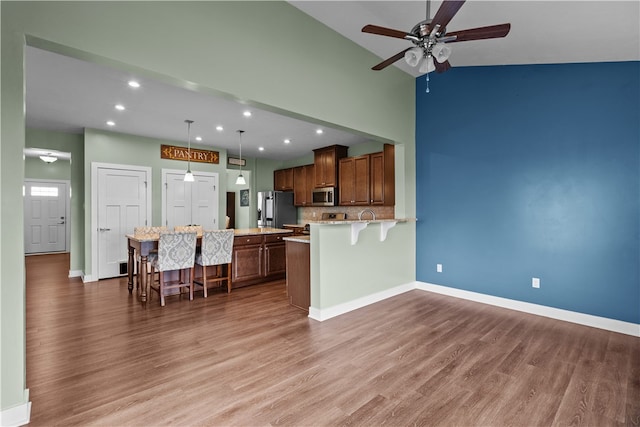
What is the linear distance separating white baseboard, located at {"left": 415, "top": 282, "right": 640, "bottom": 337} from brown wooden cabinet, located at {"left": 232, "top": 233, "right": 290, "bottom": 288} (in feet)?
8.37

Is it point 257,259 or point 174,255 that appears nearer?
point 174,255

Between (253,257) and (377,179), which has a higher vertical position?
(377,179)

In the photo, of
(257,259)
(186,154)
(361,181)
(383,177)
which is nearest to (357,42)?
(383,177)

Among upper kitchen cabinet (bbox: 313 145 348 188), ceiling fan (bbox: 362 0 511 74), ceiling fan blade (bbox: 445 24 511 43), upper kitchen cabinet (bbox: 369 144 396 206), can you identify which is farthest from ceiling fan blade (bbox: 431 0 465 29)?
upper kitchen cabinet (bbox: 313 145 348 188)

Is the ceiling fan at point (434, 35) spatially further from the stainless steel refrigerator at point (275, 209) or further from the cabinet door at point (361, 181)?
the stainless steel refrigerator at point (275, 209)

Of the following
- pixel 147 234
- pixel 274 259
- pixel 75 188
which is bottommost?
pixel 274 259

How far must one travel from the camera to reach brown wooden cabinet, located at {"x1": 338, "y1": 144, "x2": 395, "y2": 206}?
5.36 metres

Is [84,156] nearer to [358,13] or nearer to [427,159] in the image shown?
[358,13]

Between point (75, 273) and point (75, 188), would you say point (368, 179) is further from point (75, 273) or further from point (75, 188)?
point (75, 273)

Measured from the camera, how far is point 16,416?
67.2 inches

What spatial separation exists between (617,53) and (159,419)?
4.83 m

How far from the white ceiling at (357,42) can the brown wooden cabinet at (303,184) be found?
199 cm

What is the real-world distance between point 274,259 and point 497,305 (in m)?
3.40

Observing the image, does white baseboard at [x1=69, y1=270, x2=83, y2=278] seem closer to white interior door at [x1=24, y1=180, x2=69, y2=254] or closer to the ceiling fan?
white interior door at [x1=24, y1=180, x2=69, y2=254]
